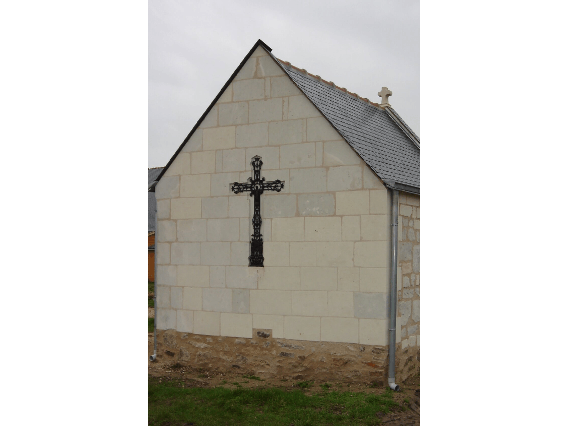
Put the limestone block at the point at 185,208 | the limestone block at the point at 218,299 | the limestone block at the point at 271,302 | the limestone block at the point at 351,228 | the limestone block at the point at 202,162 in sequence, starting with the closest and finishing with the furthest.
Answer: the limestone block at the point at 351,228 → the limestone block at the point at 271,302 → the limestone block at the point at 218,299 → the limestone block at the point at 202,162 → the limestone block at the point at 185,208

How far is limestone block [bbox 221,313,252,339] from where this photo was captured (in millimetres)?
9828

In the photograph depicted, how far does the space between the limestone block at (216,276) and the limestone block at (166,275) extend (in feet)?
2.84

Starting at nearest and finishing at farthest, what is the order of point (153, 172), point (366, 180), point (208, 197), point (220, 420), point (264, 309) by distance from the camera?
1. point (220, 420)
2. point (366, 180)
3. point (264, 309)
4. point (208, 197)
5. point (153, 172)

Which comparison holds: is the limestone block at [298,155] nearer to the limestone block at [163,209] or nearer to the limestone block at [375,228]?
the limestone block at [375,228]

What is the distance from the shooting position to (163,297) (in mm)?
10750

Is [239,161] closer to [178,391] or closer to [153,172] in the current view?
[178,391]

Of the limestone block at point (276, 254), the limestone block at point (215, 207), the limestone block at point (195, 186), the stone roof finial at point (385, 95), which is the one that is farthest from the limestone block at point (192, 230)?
the stone roof finial at point (385, 95)

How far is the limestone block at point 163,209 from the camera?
10.8 m

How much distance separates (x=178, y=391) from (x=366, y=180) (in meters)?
4.66

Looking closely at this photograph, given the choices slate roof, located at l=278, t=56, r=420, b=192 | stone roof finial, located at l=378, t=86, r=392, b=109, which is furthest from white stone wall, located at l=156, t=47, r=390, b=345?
stone roof finial, located at l=378, t=86, r=392, b=109

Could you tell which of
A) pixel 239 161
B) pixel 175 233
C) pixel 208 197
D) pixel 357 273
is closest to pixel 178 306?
pixel 175 233

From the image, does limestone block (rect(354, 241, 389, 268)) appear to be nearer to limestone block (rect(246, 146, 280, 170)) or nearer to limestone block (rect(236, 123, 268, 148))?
limestone block (rect(246, 146, 280, 170))

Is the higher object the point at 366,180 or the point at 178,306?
the point at 366,180

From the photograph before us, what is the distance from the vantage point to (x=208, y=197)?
10.3 metres
